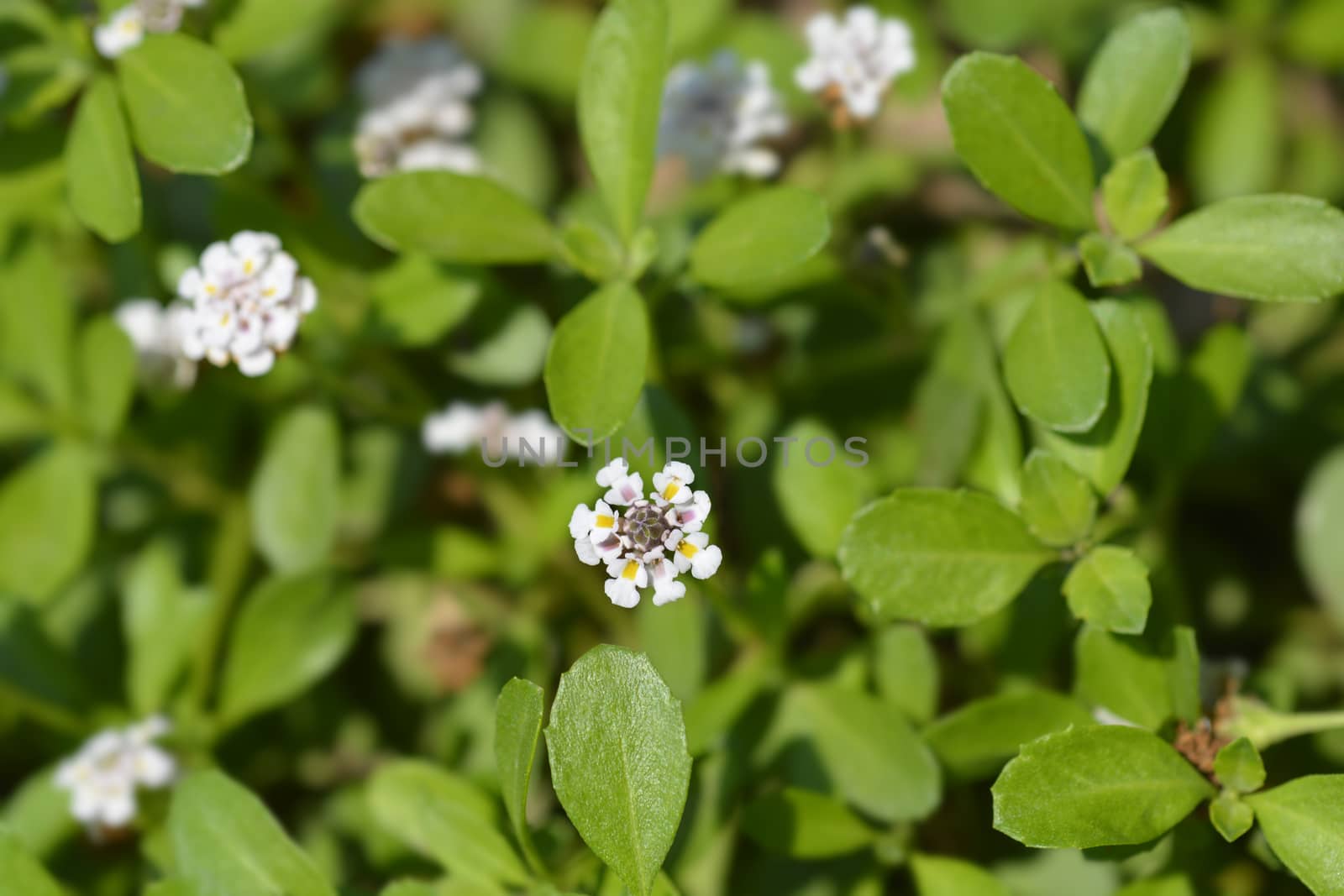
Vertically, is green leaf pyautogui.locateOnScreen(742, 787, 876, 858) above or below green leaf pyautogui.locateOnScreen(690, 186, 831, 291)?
below

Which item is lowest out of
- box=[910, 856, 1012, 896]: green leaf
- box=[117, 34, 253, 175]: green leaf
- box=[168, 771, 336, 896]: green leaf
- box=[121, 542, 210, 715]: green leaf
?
box=[121, 542, 210, 715]: green leaf

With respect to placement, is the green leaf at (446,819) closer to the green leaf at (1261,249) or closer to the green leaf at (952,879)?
the green leaf at (952,879)

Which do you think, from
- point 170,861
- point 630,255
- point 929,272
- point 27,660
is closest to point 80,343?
point 27,660

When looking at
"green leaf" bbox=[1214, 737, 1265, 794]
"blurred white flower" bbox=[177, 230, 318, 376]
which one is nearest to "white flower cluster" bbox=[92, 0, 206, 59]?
"blurred white flower" bbox=[177, 230, 318, 376]

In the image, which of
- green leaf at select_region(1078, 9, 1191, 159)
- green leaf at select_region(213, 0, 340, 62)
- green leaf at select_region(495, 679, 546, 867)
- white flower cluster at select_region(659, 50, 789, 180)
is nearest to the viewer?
green leaf at select_region(495, 679, 546, 867)

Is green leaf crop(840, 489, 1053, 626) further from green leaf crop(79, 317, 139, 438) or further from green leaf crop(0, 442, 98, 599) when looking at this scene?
green leaf crop(0, 442, 98, 599)

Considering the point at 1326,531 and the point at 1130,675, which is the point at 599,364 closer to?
the point at 1130,675

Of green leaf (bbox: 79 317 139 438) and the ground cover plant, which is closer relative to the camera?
the ground cover plant

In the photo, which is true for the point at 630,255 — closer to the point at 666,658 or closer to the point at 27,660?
the point at 666,658

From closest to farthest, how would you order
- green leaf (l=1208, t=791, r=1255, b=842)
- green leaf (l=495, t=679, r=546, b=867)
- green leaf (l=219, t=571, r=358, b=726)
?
1. green leaf (l=495, t=679, r=546, b=867)
2. green leaf (l=1208, t=791, r=1255, b=842)
3. green leaf (l=219, t=571, r=358, b=726)
